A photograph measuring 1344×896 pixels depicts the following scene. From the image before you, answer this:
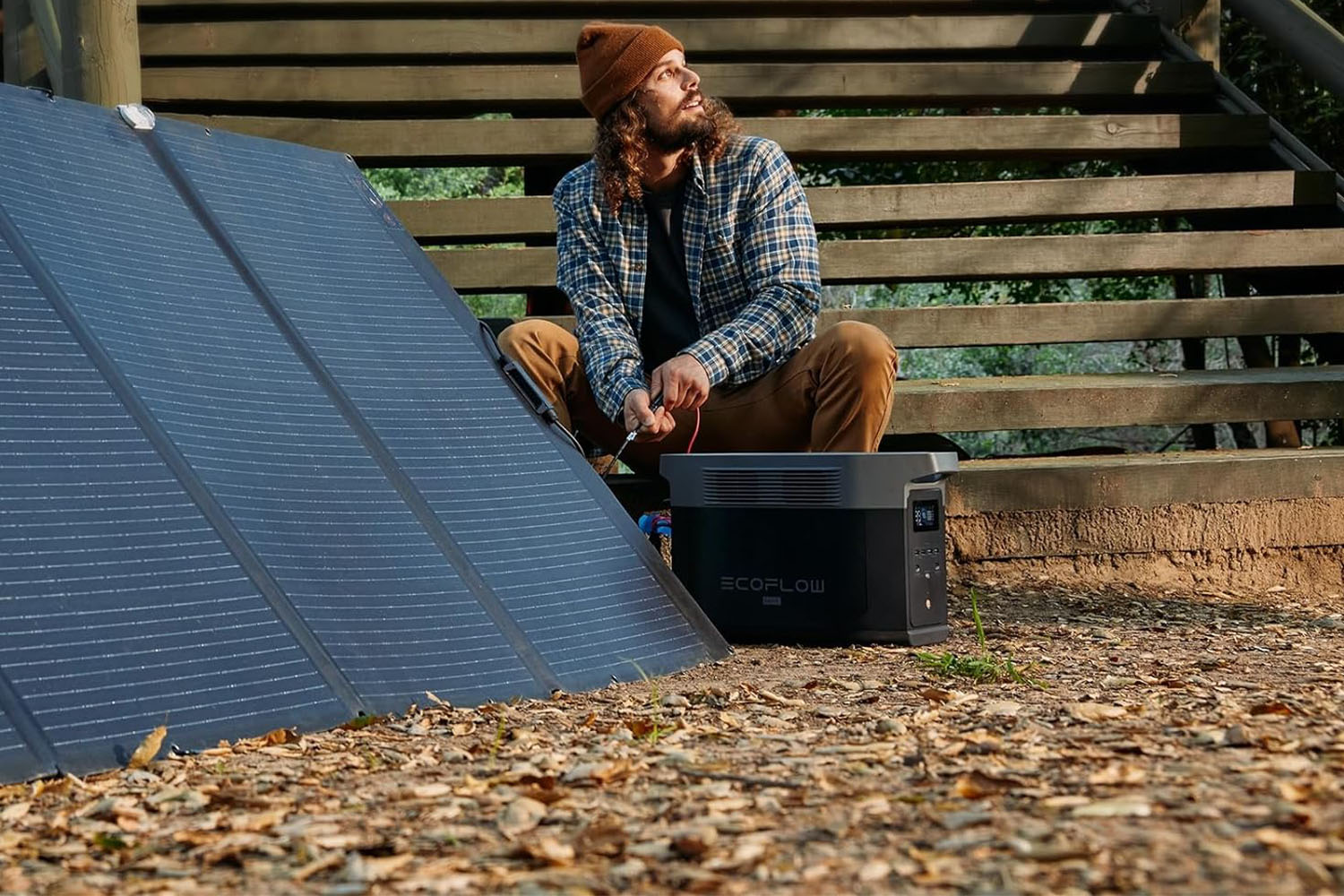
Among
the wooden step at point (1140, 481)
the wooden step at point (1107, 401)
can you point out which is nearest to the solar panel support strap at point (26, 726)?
the wooden step at point (1140, 481)

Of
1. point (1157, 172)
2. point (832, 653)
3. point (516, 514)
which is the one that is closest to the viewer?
point (516, 514)

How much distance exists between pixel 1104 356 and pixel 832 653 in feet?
25.2

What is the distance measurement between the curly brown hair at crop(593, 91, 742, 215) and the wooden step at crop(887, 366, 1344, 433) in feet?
3.43

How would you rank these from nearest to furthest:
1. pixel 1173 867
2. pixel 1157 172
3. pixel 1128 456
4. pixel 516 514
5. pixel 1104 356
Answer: pixel 1173 867
pixel 516 514
pixel 1128 456
pixel 1157 172
pixel 1104 356

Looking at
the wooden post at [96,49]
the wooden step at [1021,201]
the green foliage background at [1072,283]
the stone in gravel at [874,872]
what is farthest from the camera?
the green foliage background at [1072,283]

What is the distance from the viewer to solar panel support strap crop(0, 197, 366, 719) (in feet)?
8.46

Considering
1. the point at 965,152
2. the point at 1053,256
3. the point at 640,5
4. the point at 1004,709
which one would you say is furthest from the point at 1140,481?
the point at 640,5

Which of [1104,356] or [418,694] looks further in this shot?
[1104,356]

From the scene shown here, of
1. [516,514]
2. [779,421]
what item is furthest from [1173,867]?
[779,421]

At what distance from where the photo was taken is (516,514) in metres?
3.14

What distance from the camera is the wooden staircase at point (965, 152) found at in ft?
15.2

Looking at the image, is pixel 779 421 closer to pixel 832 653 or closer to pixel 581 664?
pixel 832 653

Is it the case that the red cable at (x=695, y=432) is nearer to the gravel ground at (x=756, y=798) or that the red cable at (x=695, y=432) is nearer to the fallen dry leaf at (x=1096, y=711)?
the gravel ground at (x=756, y=798)

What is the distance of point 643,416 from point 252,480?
1.05 meters
